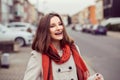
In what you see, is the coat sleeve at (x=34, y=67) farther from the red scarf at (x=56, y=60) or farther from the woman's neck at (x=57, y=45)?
the woman's neck at (x=57, y=45)

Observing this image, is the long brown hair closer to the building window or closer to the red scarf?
the red scarf

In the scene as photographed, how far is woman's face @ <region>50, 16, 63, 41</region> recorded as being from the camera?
3.84 meters

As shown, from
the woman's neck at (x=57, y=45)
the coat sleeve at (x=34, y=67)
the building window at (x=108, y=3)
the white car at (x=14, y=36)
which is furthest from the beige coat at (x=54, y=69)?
the building window at (x=108, y=3)

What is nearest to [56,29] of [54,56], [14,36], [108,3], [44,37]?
[44,37]

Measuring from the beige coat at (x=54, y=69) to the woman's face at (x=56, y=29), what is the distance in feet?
0.76

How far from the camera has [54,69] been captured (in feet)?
12.2

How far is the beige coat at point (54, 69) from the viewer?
146 inches

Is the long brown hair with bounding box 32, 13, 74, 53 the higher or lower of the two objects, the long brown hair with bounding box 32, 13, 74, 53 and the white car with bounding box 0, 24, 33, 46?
the higher

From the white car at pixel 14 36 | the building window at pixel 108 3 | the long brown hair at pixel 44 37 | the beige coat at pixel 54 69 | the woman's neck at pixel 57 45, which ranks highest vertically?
the long brown hair at pixel 44 37

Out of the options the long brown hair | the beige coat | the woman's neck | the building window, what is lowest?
the building window

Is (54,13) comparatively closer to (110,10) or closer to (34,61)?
(34,61)

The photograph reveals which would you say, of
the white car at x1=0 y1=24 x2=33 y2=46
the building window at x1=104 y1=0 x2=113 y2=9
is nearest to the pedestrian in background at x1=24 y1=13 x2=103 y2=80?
the white car at x1=0 y1=24 x2=33 y2=46

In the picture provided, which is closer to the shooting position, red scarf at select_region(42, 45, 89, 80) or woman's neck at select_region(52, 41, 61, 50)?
red scarf at select_region(42, 45, 89, 80)

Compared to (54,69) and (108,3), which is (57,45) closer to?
(54,69)
